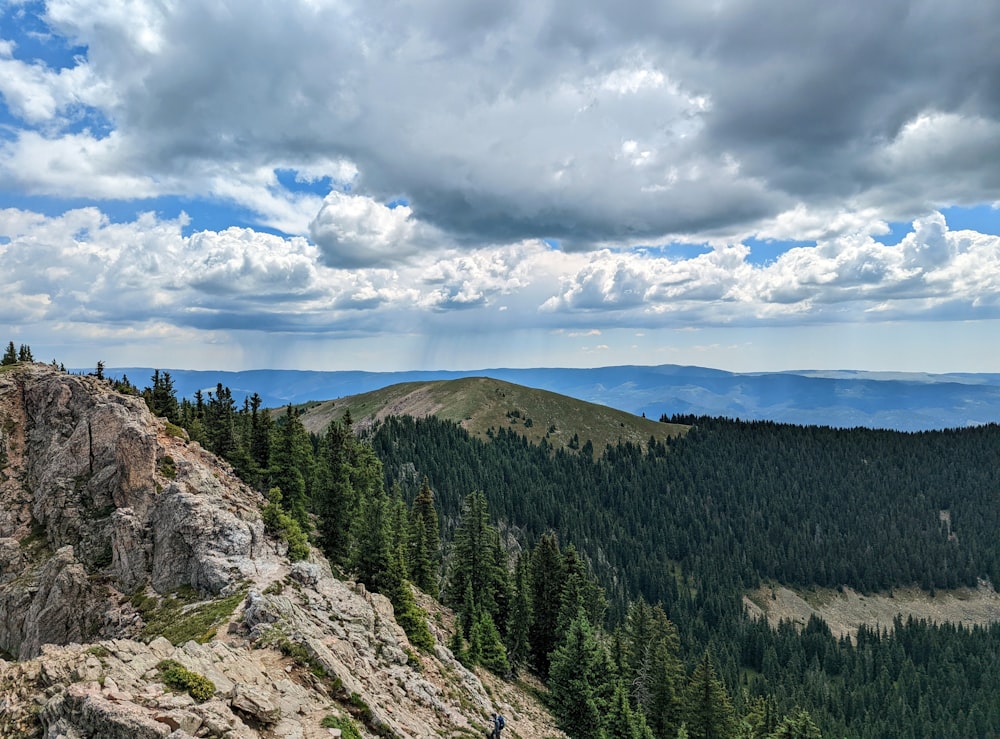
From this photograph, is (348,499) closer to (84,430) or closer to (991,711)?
(84,430)

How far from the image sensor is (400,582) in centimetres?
5231

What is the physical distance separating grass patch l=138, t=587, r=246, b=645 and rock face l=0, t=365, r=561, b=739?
372 millimetres

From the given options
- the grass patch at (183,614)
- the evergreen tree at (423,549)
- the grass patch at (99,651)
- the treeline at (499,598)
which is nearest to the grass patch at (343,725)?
the grass patch at (99,651)

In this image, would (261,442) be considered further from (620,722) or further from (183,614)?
(620,722)

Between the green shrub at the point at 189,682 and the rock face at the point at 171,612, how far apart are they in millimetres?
147

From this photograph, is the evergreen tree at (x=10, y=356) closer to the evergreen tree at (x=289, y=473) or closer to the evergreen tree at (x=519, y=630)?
the evergreen tree at (x=289, y=473)

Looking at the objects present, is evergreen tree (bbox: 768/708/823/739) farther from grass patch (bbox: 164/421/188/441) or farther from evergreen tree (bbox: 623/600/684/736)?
grass patch (bbox: 164/421/188/441)

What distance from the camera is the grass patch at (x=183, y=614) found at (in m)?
30.2

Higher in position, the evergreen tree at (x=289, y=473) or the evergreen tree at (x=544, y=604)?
the evergreen tree at (x=289, y=473)

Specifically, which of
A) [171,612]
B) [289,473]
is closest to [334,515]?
[289,473]

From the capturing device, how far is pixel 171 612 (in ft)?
120

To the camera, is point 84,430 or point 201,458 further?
point 201,458

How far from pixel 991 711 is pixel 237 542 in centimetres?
17215

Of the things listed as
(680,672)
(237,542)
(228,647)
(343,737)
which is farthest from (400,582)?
(680,672)
